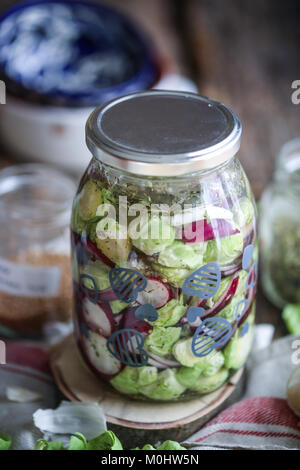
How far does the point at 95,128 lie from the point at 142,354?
0.26m

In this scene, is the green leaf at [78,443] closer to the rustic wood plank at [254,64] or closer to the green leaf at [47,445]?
the green leaf at [47,445]

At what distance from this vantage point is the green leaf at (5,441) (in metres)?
0.76

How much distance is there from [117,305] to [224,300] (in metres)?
0.12

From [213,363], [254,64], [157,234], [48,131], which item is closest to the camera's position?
[157,234]

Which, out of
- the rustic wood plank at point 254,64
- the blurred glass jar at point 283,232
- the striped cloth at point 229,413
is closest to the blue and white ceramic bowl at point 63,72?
the rustic wood plank at point 254,64

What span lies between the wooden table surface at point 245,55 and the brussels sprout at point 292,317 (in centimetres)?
34

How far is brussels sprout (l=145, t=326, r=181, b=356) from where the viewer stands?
728 mm

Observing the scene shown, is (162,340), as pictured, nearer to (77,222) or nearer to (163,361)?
(163,361)

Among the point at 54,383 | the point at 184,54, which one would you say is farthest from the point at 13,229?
the point at 184,54

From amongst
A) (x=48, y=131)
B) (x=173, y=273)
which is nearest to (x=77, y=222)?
(x=173, y=273)

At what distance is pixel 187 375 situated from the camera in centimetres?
76

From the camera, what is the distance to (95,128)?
696 millimetres

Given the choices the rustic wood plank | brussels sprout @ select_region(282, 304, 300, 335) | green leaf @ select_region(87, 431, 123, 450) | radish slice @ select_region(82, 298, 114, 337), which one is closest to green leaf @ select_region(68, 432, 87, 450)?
green leaf @ select_region(87, 431, 123, 450)
